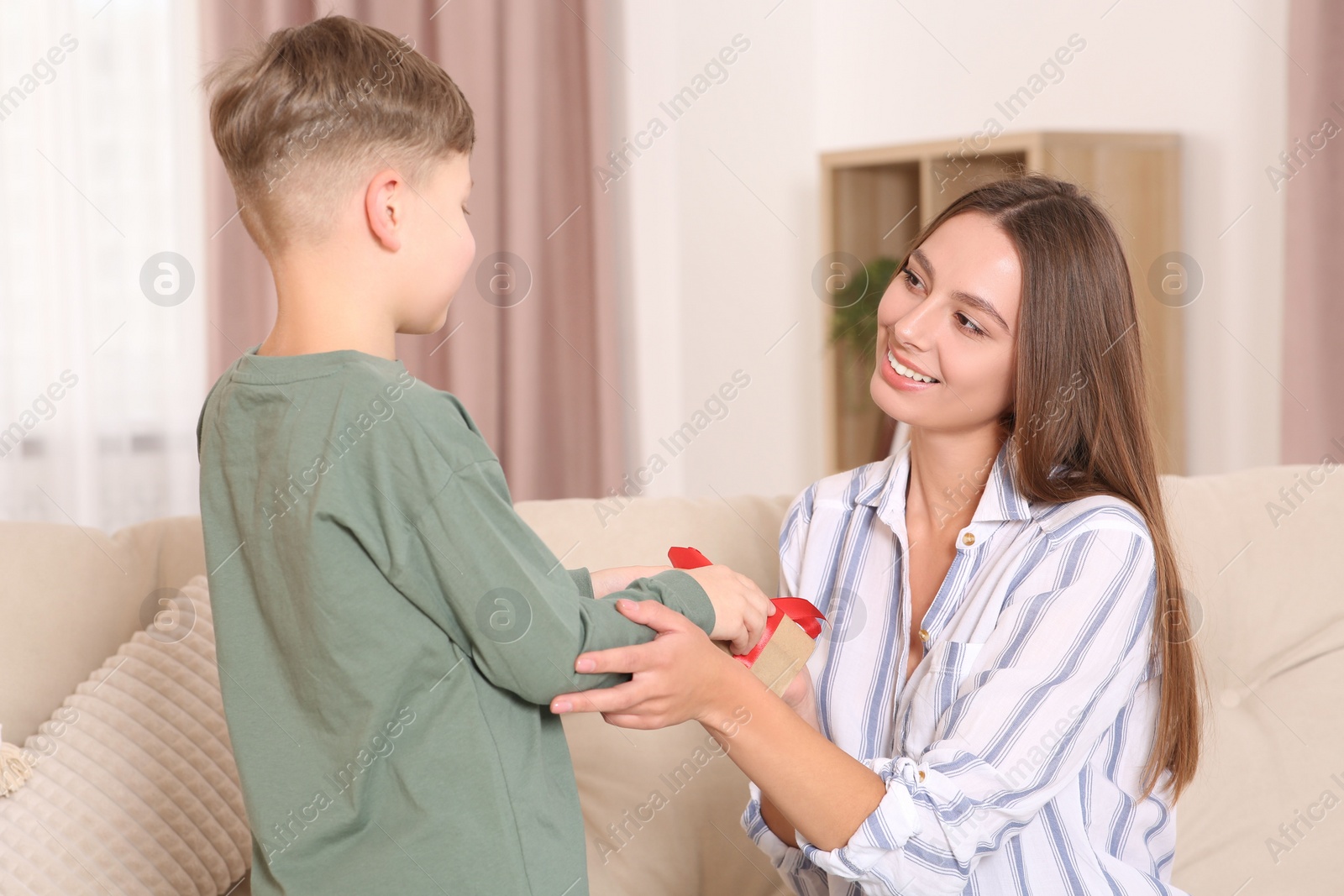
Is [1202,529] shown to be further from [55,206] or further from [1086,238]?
[55,206]

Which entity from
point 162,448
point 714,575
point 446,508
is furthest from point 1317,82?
point 162,448

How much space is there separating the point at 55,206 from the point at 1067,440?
7.77 feet

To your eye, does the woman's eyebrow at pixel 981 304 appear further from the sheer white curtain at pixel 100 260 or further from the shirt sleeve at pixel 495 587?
the sheer white curtain at pixel 100 260

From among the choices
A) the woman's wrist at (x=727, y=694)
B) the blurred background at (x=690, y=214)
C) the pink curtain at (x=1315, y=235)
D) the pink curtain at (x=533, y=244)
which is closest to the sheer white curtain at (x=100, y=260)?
the blurred background at (x=690, y=214)

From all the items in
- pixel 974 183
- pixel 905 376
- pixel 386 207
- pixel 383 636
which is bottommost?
pixel 383 636

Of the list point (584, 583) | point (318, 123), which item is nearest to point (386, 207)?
point (318, 123)

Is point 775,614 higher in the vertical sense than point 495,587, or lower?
lower

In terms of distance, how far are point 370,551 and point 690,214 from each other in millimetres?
2890

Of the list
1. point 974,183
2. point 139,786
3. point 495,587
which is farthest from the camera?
point 974,183

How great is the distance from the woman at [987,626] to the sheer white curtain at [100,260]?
1971mm

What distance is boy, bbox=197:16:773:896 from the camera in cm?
88

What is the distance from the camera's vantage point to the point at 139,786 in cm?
146

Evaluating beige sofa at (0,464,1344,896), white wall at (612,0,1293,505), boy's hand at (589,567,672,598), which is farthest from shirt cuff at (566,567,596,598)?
white wall at (612,0,1293,505)

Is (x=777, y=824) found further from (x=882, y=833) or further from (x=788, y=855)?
(x=882, y=833)
